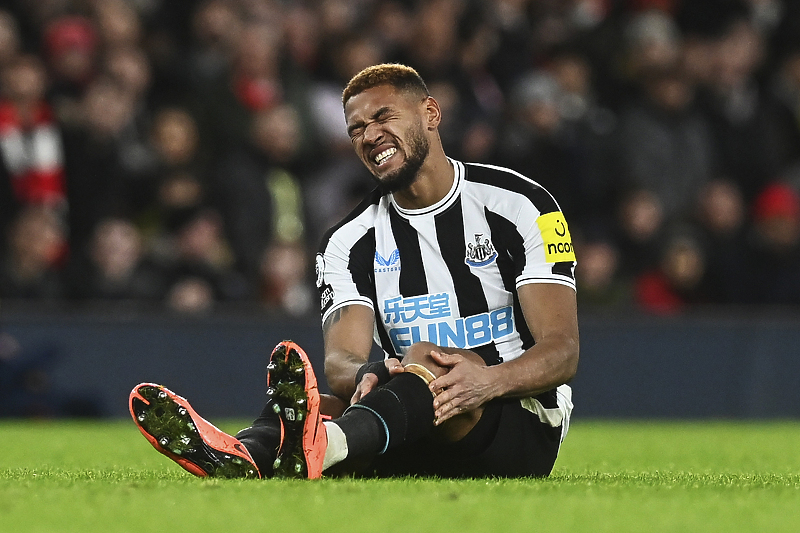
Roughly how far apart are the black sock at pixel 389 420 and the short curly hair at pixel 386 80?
113 cm

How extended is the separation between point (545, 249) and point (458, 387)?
0.65 meters

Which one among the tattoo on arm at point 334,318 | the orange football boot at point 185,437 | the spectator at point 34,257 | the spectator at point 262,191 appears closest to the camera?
the orange football boot at point 185,437

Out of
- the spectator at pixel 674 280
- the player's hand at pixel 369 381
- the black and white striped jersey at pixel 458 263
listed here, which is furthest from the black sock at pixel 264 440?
the spectator at pixel 674 280

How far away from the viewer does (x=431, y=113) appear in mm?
4598

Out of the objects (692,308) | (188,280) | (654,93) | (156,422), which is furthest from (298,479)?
(654,93)

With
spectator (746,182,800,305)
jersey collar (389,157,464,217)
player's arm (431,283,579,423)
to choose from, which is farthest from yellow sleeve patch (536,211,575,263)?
spectator (746,182,800,305)

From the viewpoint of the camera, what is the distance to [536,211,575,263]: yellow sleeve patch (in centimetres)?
435

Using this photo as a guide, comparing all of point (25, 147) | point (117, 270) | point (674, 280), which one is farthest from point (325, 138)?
point (674, 280)

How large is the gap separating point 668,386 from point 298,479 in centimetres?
608

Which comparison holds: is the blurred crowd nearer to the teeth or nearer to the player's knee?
the teeth

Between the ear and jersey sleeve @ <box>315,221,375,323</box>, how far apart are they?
44cm

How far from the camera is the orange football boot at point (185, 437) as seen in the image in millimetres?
3826

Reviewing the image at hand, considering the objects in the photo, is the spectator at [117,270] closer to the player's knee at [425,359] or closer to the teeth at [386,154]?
the teeth at [386,154]

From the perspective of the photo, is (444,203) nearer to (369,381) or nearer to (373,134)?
(373,134)
